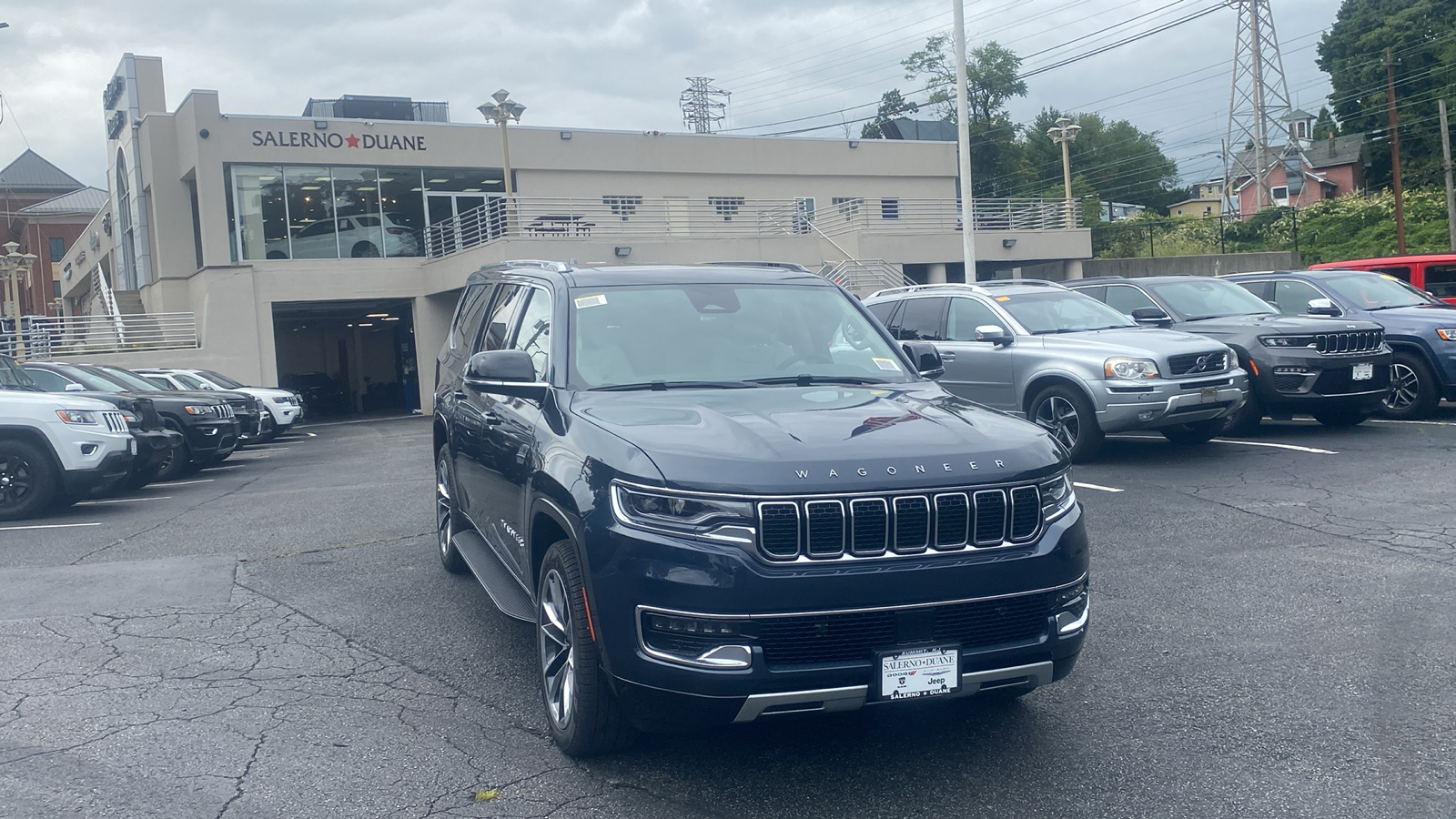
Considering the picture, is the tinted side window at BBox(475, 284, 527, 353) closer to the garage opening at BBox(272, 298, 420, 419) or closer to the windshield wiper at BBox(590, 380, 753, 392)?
the windshield wiper at BBox(590, 380, 753, 392)

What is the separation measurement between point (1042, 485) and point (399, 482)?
10554 mm

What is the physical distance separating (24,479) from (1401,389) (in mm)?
14490

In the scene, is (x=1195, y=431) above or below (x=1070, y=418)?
below

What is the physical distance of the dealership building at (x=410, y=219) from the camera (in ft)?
100.0

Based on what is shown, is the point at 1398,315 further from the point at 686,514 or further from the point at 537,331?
the point at 686,514

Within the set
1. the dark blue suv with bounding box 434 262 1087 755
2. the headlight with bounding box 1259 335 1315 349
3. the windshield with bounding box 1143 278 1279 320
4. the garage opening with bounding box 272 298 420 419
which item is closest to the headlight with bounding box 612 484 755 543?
the dark blue suv with bounding box 434 262 1087 755

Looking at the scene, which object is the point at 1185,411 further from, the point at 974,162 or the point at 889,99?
the point at 889,99

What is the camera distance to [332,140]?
33.8 meters

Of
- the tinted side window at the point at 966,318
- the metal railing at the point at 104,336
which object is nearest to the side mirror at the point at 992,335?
the tinted side window at the point at 966,318

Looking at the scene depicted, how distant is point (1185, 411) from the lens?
10.6 metres

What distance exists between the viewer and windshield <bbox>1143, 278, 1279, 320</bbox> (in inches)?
516

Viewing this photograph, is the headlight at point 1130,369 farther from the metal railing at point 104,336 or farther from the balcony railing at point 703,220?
the metal railing at point 104,336

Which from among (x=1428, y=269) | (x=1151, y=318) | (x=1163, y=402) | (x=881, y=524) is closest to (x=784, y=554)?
(x=881, y=524)

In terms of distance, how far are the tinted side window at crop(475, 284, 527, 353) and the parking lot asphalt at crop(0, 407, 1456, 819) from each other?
154 centimetres
